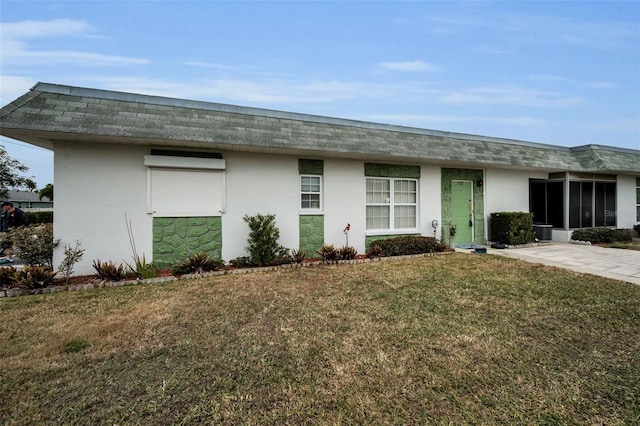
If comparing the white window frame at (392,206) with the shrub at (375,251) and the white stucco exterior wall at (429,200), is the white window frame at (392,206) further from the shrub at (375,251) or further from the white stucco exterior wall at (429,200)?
the shrub at (375,251)

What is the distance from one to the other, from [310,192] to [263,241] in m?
2.09

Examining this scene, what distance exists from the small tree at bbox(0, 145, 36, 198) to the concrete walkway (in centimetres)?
2152

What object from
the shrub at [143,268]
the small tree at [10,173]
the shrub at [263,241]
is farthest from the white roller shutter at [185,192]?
the small tree at [10,173]

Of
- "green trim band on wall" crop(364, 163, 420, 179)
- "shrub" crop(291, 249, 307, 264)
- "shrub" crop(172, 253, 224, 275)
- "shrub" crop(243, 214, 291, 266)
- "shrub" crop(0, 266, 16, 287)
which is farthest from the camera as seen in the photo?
→ "green trim band on wall" crop(364, 163, 420, 179)

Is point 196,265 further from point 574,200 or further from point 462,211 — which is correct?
point 574,200

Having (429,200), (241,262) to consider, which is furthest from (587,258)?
(241,262)

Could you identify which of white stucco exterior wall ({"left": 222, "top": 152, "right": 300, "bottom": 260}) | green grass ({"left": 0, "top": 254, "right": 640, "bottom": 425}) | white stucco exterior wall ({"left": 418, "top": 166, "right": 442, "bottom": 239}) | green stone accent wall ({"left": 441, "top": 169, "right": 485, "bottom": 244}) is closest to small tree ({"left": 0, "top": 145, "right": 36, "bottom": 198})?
green grass ({"left": 0, "top": 254, "right": 640, "bottom": 425})

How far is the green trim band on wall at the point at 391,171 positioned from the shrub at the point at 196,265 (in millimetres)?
5145

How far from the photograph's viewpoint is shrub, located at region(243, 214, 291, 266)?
7004mm

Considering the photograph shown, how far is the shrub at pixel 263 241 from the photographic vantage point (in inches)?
276

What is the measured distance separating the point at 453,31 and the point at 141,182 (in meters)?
11.3

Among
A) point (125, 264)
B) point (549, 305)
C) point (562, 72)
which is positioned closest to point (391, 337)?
point (549, 305)

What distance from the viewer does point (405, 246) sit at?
845 centimetres

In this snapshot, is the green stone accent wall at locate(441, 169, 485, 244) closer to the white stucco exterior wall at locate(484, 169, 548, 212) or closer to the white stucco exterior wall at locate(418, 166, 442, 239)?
the white stucco exterior wall at locate(418, 166, 442, 239)
